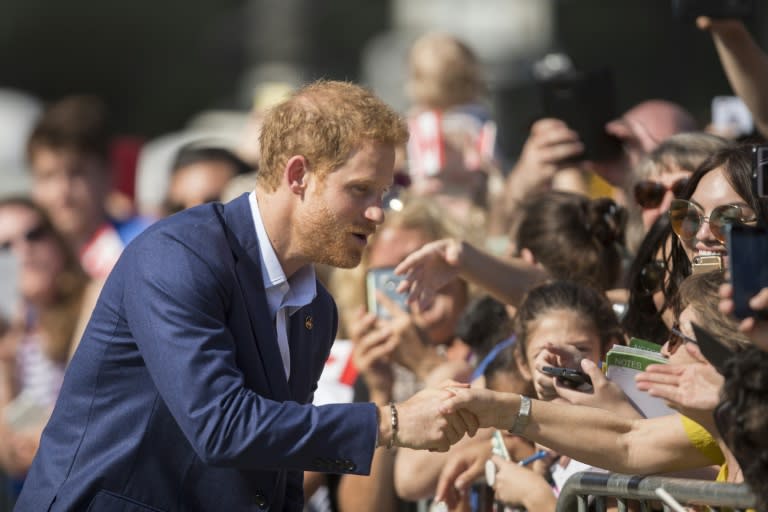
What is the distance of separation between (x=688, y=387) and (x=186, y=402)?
1265mm

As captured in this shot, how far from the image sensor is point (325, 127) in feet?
14.0

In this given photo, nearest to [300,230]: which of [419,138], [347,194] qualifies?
[347,194]

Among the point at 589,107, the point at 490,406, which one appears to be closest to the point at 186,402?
the point at 490,406

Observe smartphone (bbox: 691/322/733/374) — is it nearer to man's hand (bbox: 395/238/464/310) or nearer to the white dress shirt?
the white dress shirt

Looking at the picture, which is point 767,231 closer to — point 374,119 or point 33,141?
point 374,119

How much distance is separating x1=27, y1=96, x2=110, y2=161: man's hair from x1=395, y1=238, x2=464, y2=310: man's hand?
4.22m

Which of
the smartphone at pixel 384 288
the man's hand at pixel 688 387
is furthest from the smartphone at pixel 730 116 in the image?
the man's hand at pixel 688 387

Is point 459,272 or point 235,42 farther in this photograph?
point 235,42

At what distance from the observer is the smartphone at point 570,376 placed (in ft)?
14.5

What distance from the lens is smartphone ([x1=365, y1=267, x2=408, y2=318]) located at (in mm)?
6195

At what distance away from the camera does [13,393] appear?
8047 millimetres

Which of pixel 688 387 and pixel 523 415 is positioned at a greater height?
pixel 688 387

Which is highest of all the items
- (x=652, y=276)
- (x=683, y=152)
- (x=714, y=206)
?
(x=714, y=206)

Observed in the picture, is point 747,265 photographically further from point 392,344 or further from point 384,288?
point 384,288
